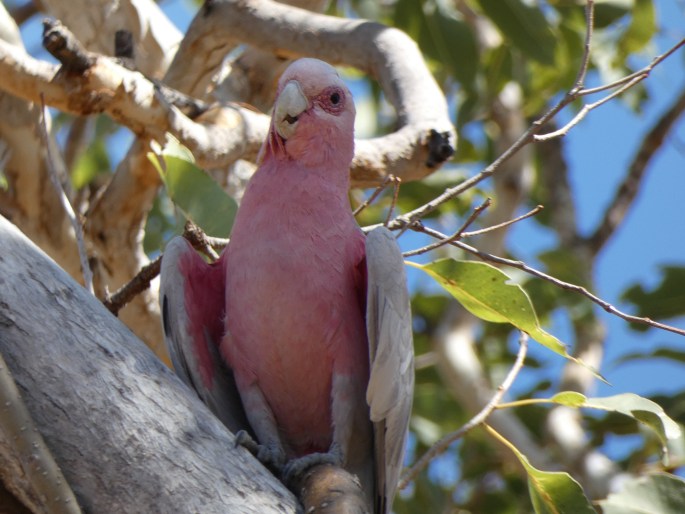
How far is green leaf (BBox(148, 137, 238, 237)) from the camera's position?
117 inches

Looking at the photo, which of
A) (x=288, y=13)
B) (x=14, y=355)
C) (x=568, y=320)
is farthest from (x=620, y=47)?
(x=14, y=355)

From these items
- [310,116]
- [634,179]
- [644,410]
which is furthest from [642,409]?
[634,179]

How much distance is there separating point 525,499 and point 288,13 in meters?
3.43

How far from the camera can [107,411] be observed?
212 centimetres

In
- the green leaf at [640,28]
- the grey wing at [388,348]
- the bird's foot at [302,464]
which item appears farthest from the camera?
the green leaf at [640,28]

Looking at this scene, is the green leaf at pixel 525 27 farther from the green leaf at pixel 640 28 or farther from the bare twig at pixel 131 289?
the bare twig at pixel 131 289

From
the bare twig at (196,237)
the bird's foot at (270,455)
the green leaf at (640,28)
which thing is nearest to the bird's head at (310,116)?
the bare twig at (196,237)

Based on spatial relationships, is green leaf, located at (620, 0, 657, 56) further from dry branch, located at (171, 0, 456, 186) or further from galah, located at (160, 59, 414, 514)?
galah, located at (160, 59, 414, 514)

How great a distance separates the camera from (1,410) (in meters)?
1.95

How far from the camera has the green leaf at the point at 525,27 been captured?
471 cm

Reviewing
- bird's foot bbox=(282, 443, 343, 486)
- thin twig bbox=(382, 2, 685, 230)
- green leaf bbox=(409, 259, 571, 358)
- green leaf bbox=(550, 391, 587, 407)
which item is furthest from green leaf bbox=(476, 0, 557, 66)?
bird's foot bbox=(282, 443, 343, 486)

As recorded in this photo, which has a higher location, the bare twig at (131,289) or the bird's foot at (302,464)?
the bare twig at (131,289)

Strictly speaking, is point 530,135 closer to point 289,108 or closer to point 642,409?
point 289,108

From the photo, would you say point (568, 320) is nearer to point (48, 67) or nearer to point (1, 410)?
point (48, 67)
